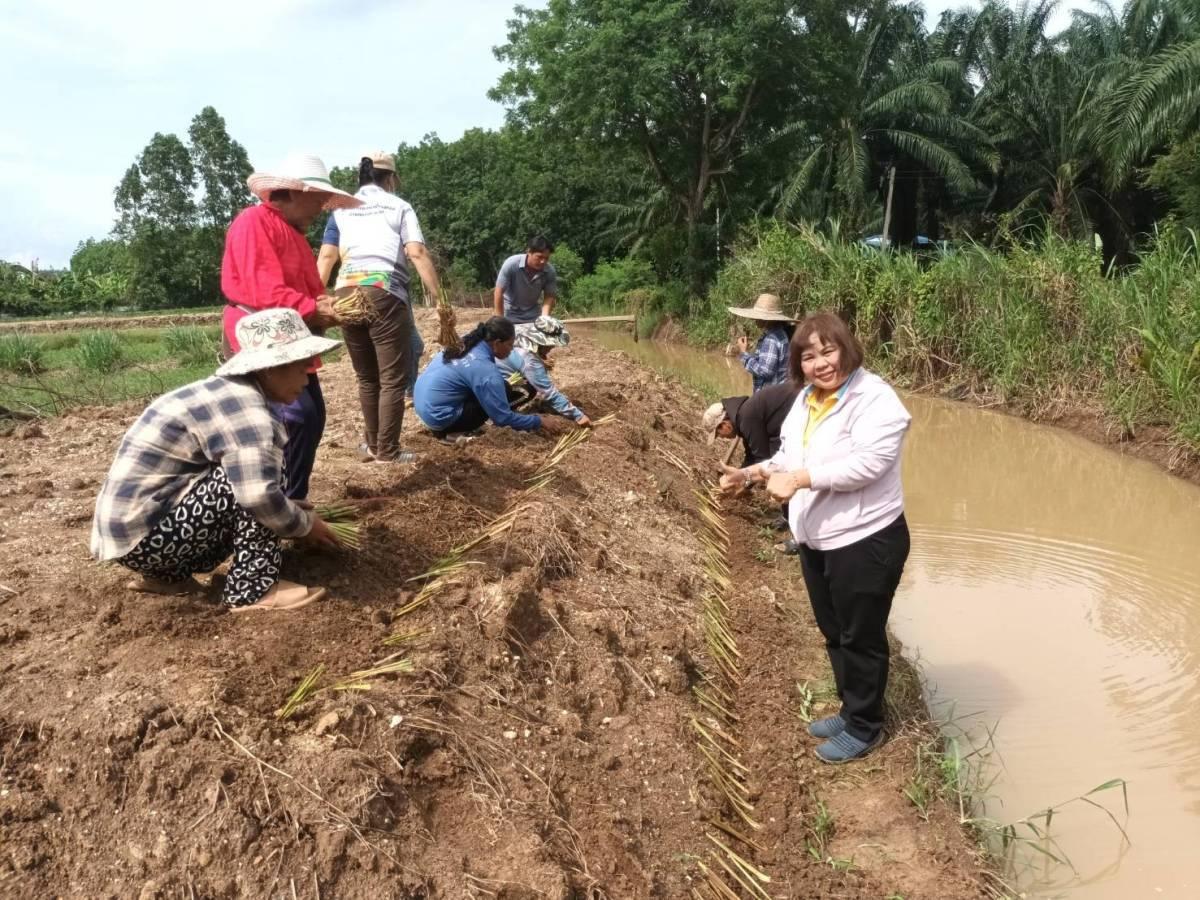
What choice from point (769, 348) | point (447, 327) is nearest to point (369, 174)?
point (447, 327)

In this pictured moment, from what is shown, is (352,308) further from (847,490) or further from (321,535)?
(847,490)

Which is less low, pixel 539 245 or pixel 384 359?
pixel 539 245

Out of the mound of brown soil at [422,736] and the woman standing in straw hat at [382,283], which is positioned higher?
the woman standing in straw hat at [382,283]

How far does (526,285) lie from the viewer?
23.7 feet

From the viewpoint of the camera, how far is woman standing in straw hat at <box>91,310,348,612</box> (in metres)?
2.76

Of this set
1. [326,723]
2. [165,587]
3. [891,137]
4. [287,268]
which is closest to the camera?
[326,723]

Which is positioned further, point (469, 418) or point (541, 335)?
point (541, 335)

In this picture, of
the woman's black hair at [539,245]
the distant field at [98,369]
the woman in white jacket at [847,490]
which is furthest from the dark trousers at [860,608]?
the distant field at [98,369]

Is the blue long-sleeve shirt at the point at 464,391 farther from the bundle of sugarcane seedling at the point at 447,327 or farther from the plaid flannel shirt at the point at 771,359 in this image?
the plaid flannel shirt at the point at 771,359

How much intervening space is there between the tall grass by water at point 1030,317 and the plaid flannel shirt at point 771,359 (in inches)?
166

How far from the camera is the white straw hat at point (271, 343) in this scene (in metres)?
2.85

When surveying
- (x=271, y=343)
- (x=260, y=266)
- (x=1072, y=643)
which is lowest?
(x=1072, y=643)

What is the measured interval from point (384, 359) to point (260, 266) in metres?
A: 1.16

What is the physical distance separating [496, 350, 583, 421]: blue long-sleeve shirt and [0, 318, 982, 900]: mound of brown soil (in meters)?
1.60
